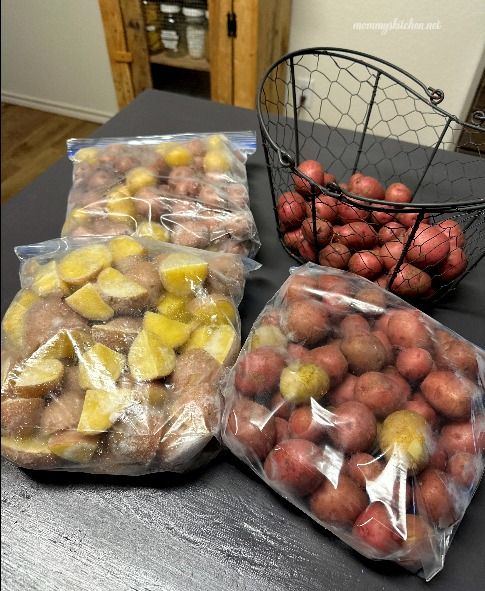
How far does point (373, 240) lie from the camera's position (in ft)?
1.85

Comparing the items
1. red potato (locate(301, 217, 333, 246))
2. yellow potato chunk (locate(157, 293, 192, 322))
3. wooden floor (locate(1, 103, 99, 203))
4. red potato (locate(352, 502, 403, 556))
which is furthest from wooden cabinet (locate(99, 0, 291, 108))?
red potato (locate(352, 502, 403, 556))

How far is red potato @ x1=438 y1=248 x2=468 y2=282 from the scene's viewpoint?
0.53 metres

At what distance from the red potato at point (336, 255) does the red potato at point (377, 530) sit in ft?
0.94

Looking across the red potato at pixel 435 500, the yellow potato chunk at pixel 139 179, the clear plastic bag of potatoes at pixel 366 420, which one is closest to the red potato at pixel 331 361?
the clear plastic bag of potatoes at pixel 366 420

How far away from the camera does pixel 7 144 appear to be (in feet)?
3.52

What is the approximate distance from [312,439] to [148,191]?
413 mm

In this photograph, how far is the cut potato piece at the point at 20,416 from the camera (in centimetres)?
39

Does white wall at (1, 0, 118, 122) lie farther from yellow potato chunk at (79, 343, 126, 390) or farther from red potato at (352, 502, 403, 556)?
red potato at (352, 502, 403, 556)

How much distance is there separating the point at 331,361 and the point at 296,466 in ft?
0.32

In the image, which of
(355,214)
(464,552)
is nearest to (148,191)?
(355,214)

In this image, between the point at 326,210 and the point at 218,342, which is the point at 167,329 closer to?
the point at 218,342

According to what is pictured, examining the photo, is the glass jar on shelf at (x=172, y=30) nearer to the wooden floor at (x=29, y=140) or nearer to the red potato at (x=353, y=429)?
the wooden floor at (x=29, y=140)

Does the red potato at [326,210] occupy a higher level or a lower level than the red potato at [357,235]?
higher

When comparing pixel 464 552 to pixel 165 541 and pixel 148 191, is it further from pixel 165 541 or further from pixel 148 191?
pixel 148 191
